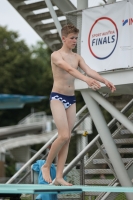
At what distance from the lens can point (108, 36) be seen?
8984 mm

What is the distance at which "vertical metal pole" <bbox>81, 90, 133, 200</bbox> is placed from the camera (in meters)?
9.15

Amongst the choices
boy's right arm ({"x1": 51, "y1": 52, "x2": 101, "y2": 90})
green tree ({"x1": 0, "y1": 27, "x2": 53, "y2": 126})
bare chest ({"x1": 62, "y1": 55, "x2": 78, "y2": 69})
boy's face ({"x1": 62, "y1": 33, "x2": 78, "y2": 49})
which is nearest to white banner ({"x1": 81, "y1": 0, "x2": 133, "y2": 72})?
bare chest ({"x1": 62, "y1": 55, "x2": 78, "y2": 69})

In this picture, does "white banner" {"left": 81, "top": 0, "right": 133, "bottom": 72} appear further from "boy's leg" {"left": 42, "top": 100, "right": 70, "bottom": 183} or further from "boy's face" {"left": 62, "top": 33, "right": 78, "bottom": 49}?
"boy's leg" {"left": 42, "top": 100, "right": 70, "bottom": 183}

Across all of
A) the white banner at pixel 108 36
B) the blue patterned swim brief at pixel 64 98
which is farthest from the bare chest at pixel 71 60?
the white banner at pixel 108 36

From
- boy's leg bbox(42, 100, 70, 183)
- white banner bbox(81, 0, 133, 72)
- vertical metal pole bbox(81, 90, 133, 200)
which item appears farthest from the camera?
vertical metal pole bbox(81, 90, 133, 200)

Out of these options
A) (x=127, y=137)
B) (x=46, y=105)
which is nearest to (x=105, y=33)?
(x=127, y=137)

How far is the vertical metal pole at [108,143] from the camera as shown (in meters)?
9.15

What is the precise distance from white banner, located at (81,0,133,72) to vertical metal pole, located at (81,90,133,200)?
617 millimetres

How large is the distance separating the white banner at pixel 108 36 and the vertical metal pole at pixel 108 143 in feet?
2.02

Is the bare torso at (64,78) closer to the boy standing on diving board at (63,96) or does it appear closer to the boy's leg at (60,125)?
the boy standing on diving board at (63,96)

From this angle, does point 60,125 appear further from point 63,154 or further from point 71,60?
point 71,60

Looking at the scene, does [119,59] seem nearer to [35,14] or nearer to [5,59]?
[35,14]

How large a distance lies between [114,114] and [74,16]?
1794 millimetres

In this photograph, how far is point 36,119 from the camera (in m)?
60.9
